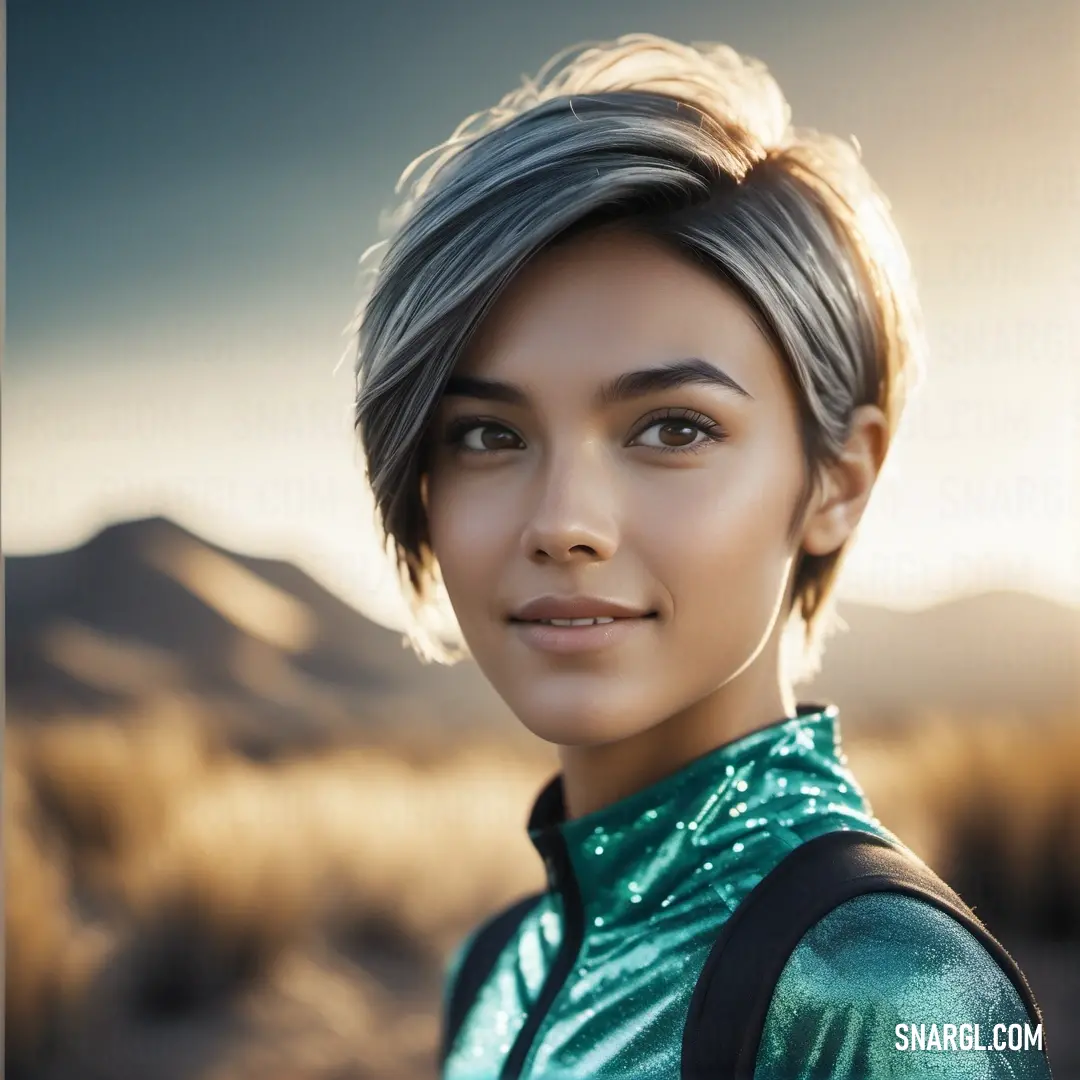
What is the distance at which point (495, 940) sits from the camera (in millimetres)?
1522

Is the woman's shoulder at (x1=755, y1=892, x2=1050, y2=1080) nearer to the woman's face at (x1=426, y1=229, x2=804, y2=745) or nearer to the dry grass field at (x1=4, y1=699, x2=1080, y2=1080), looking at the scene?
the woman's face at (x1=426, y1=229, x2=804, y2=745)

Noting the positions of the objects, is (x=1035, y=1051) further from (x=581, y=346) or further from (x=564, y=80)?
(x=564, y=80)

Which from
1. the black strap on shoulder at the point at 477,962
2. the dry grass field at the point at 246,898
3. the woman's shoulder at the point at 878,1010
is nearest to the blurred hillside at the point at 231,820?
the dry grass field at the point at 246,898

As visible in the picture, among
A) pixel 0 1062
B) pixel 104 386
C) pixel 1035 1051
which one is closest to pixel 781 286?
pixel 1035 1051

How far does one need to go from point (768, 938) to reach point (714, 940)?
0.11 meters

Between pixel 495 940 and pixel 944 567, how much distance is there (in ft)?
2.59

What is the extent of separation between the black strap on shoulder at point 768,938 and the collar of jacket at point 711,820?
75mm

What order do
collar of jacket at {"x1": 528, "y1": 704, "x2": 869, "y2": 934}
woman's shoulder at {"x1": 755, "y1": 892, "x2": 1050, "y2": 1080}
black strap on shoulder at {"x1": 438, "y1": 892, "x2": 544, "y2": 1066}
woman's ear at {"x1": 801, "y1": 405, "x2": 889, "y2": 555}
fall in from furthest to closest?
black strap on shoulder at {"x1": 438, "y1": 892, "x2": 544, "y2": 1066}
woman's ear at {"x1": 801, "y1": 405, "x2": 889, "y2": 555}
collar of jacket at {"x1": 528, "y1": 704, "x2": 869, "y2": 934}
woman's shoulder at {"x1": 755, "y1": 892, "x2": 1050, "y2": 1080}

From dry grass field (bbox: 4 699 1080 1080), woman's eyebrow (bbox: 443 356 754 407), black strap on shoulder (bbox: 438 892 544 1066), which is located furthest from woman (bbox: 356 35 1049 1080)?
dry grass field (bbox: 4 699 1080 1080)

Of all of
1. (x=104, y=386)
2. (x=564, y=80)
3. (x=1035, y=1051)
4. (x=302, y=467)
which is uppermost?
(x=564, y=80)

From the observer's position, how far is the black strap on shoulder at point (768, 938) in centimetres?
93

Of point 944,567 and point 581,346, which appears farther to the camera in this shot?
point 944,567

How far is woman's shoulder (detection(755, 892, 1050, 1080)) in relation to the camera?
3.01 ft

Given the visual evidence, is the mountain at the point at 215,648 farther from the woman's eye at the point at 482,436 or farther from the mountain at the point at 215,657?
the woman's eye at the point at 482,436
